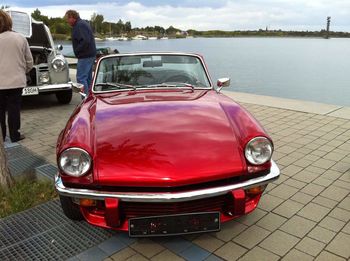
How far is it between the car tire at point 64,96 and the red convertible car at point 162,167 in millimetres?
4802

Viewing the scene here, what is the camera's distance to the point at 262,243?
8.54 feet

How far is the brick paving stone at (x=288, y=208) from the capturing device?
3.03m

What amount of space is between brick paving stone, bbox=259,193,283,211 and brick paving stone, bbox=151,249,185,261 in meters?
1.02

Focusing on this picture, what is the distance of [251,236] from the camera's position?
269 cm

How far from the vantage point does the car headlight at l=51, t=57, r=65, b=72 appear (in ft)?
23.0

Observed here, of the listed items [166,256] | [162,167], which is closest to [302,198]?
[166,256]

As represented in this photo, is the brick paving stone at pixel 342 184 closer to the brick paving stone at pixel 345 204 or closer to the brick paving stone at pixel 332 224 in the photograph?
the brick paving stone at pixel 345 204

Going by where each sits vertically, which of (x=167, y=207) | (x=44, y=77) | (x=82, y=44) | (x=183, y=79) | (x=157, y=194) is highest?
(x=82, y=44)

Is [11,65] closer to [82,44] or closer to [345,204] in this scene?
[82,44]

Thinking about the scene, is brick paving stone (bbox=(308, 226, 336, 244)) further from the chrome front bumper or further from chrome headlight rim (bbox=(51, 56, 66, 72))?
chrome headlight rim (bbox=(51, 56, 66, 72))

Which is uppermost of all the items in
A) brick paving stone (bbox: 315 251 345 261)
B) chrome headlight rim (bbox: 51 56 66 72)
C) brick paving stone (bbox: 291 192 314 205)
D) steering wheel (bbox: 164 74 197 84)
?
chrome headlight rim (bbox: 51 56 66 72)

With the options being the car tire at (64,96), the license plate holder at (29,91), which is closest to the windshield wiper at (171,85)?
the license plate holder at (29,91)

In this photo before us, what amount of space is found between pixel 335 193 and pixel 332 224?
62cm

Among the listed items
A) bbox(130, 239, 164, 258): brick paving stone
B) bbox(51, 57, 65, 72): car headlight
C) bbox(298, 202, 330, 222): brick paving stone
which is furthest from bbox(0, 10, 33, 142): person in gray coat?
bbox(298, 202, 330, 222): brick paving stone
